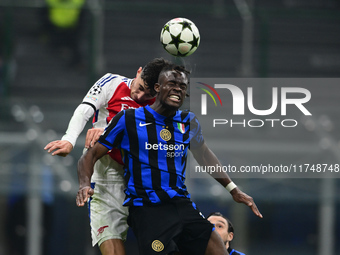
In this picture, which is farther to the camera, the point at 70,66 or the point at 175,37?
the point at 70,66

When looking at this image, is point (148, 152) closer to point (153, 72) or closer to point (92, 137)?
point (92, 137)

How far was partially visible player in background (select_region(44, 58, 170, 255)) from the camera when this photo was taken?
4.69 meters

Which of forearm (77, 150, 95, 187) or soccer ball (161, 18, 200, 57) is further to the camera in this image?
soccer ball (161, 18, 200, 57)

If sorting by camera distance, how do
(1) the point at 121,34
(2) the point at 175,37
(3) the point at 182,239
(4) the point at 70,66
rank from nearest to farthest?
(3) the point at 182,239 < (2) the point at 175,37 < (4) the point at 70,66 < (1) the point at 121,34

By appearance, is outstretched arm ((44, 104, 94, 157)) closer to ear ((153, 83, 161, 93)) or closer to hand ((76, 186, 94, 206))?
hand ((76, 186, 94, 206))

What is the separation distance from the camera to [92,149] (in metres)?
4.46

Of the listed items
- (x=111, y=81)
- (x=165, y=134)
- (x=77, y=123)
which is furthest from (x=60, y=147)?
(x=111, y=81)

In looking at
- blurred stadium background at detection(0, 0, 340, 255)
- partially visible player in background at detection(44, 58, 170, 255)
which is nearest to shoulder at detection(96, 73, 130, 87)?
partially visible player in background at detection(44, 58, 170, 255)

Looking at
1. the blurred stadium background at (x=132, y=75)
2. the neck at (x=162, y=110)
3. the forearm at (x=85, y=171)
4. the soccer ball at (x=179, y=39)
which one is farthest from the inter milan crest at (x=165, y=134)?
the blurred stadium background at (x=132, y=75)

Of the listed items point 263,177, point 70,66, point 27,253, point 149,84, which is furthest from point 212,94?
point 149,84

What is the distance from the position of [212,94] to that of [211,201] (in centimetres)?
175

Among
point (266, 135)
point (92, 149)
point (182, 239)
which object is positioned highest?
point (266, 135)

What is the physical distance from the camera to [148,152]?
14.5ft

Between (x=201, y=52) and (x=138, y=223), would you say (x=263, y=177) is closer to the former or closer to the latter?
Result: (x=201, y=52)
